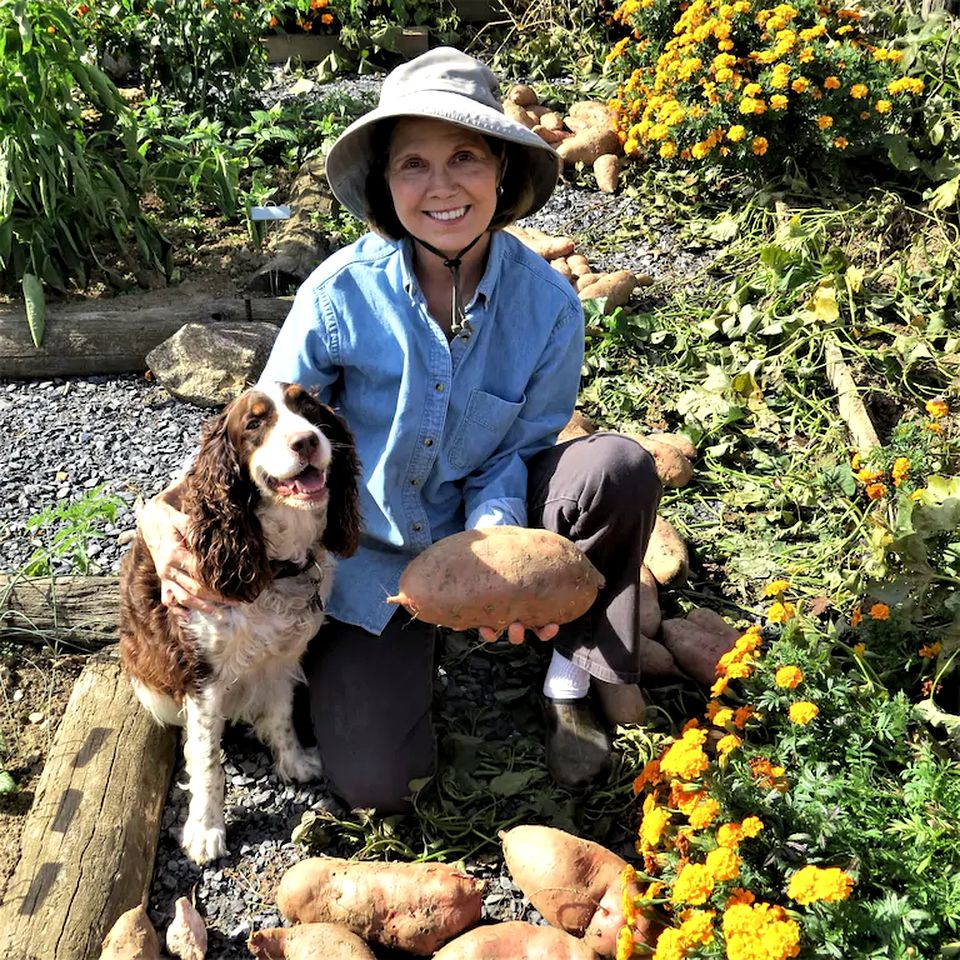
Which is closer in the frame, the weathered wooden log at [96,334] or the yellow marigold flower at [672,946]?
the yellow marigold flower at [672,946]

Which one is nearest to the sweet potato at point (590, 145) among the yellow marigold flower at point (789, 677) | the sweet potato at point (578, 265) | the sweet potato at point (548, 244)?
the sweet potato at point (548, 244)

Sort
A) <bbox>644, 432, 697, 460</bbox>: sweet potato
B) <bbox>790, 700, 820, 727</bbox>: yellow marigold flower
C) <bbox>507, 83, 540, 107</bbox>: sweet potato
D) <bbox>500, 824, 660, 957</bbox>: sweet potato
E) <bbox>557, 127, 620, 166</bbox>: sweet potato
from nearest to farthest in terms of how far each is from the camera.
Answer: <bbox>790, 700, 820, 727</bbox>: yellow marigold flower → <bbox>500, 824, 660, 957</bbox>: sweet potato → <bbox>644, 432, 697, 460</bbox>: sweet potato → <bbox>557, 127, 620, 166</bbox>: sweet potato → <bbox>507, 83, 540, 107</bbox>: sweet potato

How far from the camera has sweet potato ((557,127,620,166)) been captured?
5.79 m

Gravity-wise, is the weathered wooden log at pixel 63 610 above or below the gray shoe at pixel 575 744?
above

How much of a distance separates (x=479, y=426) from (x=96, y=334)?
2.24 m

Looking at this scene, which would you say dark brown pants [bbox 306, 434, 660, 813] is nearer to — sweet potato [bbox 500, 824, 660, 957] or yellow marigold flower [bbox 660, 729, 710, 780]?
sweet potato [bbox 500, 824, 660, 957]

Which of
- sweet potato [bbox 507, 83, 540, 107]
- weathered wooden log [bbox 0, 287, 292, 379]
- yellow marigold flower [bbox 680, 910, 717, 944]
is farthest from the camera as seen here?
sweet potato [bbox 507, 83, 540, 107]

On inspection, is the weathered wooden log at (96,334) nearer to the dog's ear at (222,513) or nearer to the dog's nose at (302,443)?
the dog's ear at (222,513)

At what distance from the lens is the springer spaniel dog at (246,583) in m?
2.41

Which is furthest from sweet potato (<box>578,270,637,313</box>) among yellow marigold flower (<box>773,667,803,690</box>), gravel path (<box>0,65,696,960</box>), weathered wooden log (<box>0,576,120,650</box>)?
yellow marigold flower (<box>773,667,803,690</box>)

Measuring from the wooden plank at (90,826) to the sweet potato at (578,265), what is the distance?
113 inches

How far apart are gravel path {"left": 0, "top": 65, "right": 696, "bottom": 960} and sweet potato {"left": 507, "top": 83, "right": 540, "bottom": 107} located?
1315 millimetres

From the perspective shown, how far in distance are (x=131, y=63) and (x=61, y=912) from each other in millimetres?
5078

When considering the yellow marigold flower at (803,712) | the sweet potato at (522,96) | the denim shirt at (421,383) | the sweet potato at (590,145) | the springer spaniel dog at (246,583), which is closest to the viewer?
the yellow marigold flower at (803,712)
